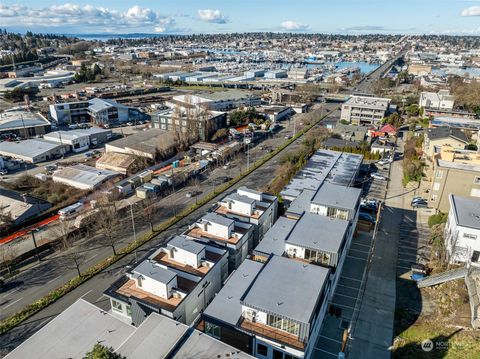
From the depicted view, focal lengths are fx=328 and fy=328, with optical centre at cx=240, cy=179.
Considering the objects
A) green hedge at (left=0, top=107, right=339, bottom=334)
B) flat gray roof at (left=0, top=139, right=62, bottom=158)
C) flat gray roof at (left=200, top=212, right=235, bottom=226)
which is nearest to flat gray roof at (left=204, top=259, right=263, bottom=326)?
flat gray roof at (left=200, top=212, right=235, bottom=226)

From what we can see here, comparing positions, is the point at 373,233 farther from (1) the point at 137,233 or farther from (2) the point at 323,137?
(2) the point at 323,137

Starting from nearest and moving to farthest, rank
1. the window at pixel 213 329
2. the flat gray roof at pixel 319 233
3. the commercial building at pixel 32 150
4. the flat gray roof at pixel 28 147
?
the window at pixel 213 329, the flat gray roof at pixel 319 233, the commercial building at pixel 32 150, the flat gray roof at pixel 28 147

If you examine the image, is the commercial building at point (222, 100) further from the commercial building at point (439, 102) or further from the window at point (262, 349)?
the window at point (262, 349)

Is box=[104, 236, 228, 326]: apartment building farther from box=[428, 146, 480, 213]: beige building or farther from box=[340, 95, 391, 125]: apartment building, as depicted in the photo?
box=[340, 95, 391, 125]: apartment building

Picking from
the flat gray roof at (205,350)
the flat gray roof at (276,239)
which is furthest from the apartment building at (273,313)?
the flat gray roof at (276,239)

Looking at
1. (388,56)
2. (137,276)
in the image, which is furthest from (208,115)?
(388,56)

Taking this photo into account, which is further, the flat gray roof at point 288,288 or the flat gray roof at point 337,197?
the flat gray roof at point 337,197

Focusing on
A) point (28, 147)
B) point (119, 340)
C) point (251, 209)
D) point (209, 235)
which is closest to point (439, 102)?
point (251, 209)
